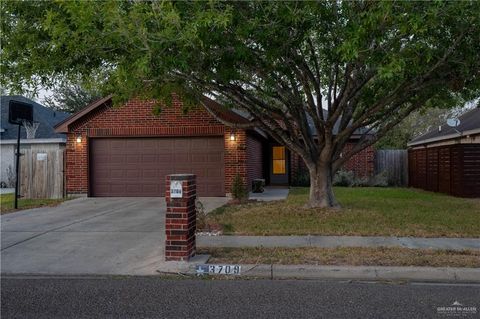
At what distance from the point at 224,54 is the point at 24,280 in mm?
5500

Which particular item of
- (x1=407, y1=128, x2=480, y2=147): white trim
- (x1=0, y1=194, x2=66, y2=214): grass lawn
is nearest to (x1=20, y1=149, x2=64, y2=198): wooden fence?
(x1=0, y1=194, x2=66, y2=214): grass lawn

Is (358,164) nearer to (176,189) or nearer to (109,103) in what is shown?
(109,103)

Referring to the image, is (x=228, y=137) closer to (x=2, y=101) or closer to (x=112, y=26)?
(x=112, y=26)

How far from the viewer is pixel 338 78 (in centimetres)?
1266

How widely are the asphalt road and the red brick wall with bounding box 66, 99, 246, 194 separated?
1053 cm

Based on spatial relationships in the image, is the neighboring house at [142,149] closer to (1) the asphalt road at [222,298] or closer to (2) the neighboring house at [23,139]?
(2) the neighboring house at [23,139]

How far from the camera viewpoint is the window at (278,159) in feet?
76.2

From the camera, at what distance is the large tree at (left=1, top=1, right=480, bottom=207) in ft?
25.7

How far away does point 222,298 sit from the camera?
5641mm

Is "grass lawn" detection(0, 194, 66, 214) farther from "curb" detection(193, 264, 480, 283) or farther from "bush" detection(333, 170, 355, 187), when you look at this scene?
"bush" detection(333, 170, 355, 187)

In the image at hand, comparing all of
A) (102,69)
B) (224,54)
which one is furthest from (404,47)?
(102,69)

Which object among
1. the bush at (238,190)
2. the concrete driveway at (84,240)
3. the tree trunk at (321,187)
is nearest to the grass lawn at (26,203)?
the concrete driveway at (84,240)

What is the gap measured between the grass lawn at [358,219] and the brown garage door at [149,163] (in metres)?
3.46

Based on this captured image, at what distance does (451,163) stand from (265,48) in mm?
10827
